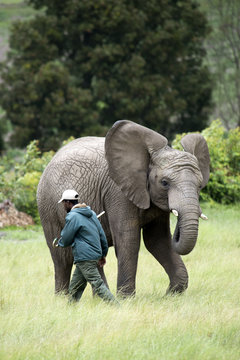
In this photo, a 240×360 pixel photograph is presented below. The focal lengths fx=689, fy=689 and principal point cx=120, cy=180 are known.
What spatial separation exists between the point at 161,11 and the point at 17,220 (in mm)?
18264

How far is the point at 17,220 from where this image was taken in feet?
53.5

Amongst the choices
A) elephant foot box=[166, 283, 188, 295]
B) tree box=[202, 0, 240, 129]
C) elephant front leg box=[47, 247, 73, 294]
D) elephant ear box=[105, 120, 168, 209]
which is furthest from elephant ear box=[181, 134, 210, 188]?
tree box=[202, 0, 240, 129]

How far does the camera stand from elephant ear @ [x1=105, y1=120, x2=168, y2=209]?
323 inches

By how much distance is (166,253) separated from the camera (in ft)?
28.4

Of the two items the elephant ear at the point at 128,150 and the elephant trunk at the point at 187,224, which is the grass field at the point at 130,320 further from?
the elephant ear at the point at 128,150

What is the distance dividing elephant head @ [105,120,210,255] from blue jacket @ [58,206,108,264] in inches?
28.1

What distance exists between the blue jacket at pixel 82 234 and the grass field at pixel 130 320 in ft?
1.83

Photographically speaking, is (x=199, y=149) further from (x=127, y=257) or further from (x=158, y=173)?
(x=127, y=257)

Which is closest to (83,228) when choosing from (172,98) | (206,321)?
(206,321)

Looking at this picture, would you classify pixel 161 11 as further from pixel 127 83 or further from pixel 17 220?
pixel 17 220

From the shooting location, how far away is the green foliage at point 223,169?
18.4 metres

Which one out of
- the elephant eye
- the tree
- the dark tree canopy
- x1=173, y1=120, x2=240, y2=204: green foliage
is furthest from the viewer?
the tree

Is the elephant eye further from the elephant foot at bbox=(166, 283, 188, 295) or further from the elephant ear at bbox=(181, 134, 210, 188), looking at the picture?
the elephant foot at bbox=(166, 283, 188, 295)

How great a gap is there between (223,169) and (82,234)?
11.8 meters
